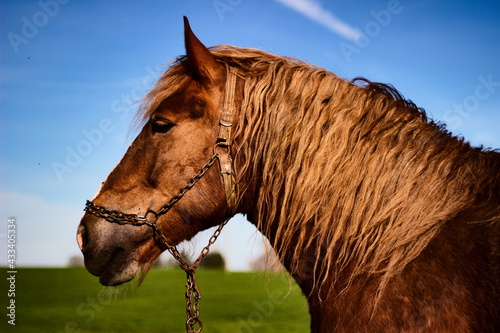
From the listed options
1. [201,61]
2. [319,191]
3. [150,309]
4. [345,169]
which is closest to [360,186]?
[345,169]

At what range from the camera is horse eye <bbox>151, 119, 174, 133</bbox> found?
9.09 feet

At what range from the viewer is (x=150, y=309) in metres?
11.2

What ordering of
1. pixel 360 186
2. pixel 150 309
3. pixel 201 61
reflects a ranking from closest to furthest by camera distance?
pixel 360 186 < pixel 201 61 < pixel 150 309

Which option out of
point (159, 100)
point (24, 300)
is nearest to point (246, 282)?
point (24, 300)

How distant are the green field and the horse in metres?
1.69

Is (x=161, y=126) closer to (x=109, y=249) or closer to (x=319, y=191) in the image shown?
(x=109, y=249)

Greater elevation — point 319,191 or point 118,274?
point 319,191

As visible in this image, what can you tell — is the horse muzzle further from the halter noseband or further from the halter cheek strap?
the halter cheek strap

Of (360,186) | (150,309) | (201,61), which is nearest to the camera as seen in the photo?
(360,186)

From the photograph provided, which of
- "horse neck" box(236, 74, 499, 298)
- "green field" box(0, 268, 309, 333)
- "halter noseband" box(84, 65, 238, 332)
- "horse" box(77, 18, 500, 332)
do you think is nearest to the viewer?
"horse" box(77, 18, 500, 332)

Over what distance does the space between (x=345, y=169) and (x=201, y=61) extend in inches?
48.1

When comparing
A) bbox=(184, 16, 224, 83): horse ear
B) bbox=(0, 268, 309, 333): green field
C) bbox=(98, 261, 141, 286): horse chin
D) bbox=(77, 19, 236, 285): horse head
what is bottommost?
bbox=(0, 268, 309, 333): green field

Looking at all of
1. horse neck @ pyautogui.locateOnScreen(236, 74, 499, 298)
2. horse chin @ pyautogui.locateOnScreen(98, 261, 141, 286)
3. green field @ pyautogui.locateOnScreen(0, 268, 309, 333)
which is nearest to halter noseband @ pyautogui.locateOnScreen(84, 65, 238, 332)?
horse neck @ pyautogui.locateOnScreen(236, 74, 499, 298)

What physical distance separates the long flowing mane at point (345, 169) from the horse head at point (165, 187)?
17 centimetres
